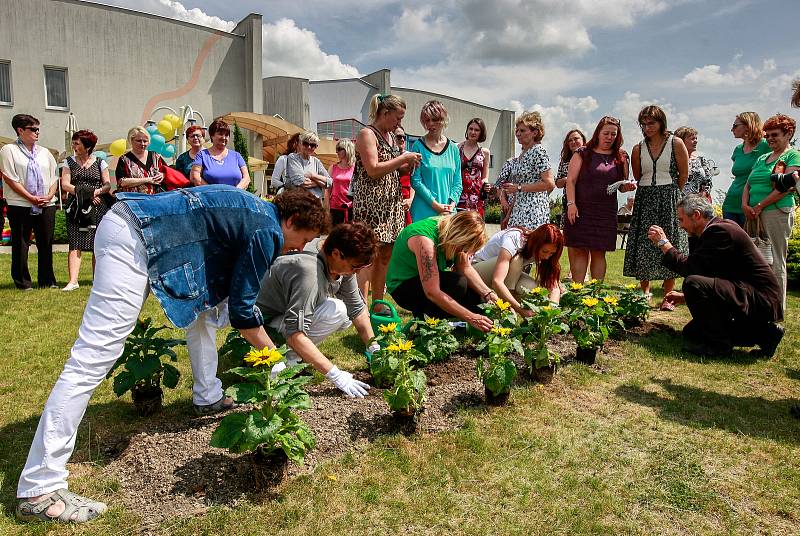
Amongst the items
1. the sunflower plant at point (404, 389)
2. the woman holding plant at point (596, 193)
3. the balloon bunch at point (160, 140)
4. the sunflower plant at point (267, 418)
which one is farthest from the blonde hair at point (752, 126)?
the balloon bunch at point (160, 140)

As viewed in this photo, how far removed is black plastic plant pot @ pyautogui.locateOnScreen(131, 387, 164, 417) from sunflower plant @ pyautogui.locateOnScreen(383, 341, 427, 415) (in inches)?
52.5

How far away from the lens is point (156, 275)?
7.45 ft

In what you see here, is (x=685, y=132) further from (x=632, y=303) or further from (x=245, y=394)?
(x=245, y=394)

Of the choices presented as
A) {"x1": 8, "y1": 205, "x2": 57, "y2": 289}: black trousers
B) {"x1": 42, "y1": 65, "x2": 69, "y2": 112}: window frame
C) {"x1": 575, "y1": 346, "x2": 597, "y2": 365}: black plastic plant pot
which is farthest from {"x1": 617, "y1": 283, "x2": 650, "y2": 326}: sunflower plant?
{"x1": 42, "y1": 65, "x2": 69, "y2": 112}: window frame

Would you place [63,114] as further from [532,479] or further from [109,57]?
[532,479]

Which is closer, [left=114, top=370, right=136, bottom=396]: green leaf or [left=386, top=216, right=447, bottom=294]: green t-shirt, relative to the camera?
[left=114, top=370, right=136, bottom=396]: green leaf

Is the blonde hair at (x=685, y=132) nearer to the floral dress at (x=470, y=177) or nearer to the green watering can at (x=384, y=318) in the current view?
the floral dress at (x=470, y=177)

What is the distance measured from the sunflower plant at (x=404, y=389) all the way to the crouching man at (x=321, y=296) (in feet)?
1.19

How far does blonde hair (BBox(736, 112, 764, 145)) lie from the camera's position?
604 centimetres

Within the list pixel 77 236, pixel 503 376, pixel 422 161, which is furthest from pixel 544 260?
pixel 77 236

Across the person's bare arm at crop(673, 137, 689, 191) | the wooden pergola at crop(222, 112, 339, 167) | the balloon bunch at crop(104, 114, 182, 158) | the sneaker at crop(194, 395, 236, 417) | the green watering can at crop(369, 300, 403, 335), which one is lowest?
the sneaker at crop(194, 395, 236, 417)

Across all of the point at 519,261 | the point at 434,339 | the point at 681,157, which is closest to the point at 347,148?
the point at 519,261

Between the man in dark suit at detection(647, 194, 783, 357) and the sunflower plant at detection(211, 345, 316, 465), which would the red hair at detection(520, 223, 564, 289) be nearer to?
the man in dark suit at detection(647, 194, 783, 357)

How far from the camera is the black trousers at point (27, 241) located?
20.6 ft
